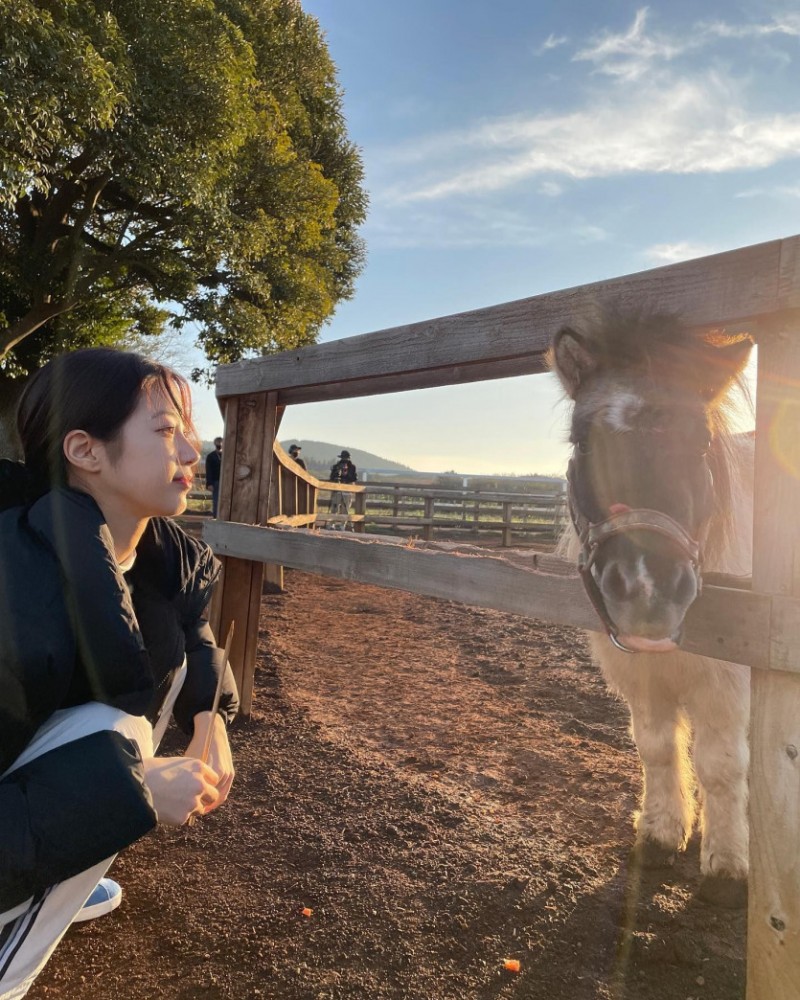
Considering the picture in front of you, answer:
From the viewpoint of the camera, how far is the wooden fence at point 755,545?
1.38 meters

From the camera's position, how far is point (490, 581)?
2.09 metres

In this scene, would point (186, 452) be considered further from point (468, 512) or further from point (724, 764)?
point (468, 512)

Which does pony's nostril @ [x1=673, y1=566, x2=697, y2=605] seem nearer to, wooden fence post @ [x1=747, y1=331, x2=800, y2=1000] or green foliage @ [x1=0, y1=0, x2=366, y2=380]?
wooden fence post @ [x1=747, y1=331, x2=800, y2=1000]

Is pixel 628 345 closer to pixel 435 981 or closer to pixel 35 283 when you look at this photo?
pixel 435 981

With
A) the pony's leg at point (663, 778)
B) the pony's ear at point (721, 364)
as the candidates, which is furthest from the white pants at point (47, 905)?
the pony's leg at point (663, 778)

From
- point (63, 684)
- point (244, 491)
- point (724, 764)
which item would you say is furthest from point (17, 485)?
point (724, 764)

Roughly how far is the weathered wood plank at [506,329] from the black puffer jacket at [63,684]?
1379mm

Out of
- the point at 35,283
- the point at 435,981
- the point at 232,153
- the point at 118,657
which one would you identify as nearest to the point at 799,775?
the point at 435,981

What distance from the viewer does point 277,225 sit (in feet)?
44.8

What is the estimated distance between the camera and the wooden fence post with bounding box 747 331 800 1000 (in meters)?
1.35

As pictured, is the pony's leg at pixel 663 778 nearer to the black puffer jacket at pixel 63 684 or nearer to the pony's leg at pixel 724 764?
the pony's leg at pixel 724 764

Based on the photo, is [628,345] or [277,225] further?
[277,225]

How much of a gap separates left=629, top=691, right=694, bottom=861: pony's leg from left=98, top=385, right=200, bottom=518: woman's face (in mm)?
2082

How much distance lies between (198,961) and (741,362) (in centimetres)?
234
